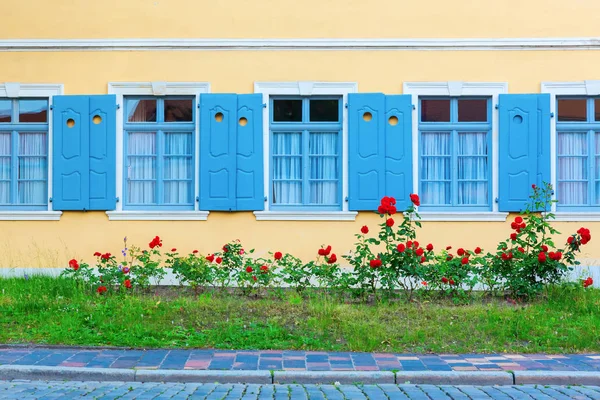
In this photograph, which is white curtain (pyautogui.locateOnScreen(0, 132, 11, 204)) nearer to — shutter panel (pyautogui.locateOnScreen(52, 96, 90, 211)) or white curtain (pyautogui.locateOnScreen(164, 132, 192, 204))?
shutter panel (pyautogui.locateOnScreen(52, 96, 90, 211))

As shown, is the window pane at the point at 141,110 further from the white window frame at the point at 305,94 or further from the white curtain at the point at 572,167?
the white curtain at the point at 572,167

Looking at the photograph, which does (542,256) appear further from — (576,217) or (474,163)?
(474,163)

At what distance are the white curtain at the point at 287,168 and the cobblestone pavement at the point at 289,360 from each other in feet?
16.1

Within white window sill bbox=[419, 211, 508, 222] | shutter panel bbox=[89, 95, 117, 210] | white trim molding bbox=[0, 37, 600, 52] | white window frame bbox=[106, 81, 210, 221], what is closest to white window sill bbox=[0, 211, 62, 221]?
shutter panel bbox=[89, 95, 117, 210]

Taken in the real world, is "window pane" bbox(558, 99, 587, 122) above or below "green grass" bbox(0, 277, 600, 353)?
above

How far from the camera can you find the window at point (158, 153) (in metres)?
12.0

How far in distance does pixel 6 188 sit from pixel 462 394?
871 centimetres

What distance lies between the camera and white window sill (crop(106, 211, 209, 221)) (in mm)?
11789

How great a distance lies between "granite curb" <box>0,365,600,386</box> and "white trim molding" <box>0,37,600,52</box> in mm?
6579

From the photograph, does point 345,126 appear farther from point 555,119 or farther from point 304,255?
point 555,119

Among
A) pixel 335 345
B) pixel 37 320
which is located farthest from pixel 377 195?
pixel 37 320

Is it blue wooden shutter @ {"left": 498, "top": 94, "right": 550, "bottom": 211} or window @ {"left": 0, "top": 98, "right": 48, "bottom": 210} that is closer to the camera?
blue wooden shutter @ {"left": 498, "top": 94, "right": 550, "bottom": 211}

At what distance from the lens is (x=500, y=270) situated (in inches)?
368

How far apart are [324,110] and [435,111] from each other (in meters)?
1.76
